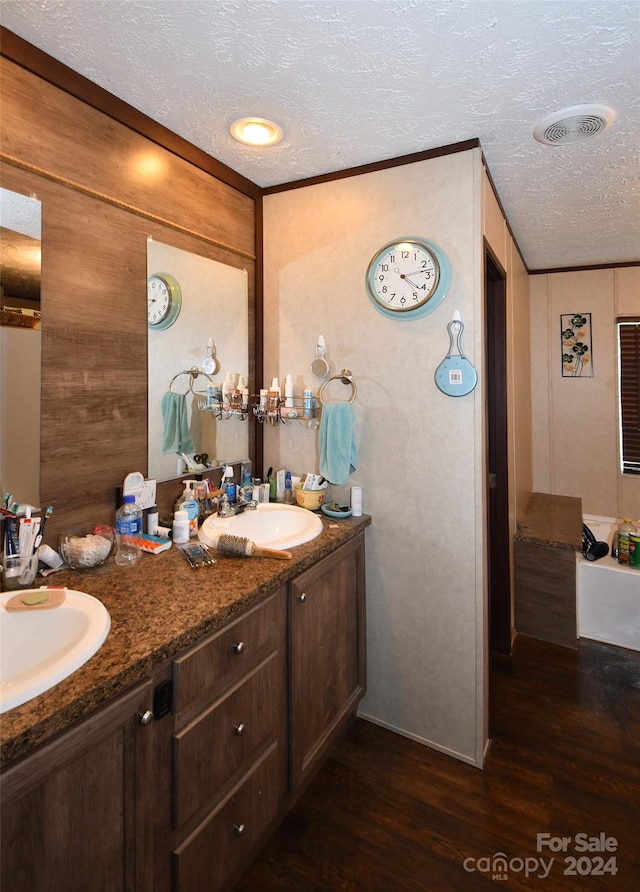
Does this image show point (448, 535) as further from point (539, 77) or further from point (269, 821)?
point (539, 77)

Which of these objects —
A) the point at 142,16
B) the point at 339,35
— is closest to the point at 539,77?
the point at 339,35

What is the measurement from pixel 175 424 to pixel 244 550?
0.64 meters

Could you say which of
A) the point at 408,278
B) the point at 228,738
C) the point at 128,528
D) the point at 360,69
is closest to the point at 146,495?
the point at 128,528

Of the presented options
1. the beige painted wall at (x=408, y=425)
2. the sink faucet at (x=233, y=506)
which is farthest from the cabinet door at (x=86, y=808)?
the beige painted wall at (x=408, y=425)

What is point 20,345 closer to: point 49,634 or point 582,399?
point 49,634

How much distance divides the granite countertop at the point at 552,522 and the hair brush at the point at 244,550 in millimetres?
1845

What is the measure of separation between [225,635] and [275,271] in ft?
5.49

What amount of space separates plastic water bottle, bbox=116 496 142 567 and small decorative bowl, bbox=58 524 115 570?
1.8 inches

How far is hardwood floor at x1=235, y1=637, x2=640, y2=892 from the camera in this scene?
144 centimetres

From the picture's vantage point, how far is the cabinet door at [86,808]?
0.79 m

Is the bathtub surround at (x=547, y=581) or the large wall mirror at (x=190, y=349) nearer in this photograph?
the large wall mirror at (x=190, y=349)

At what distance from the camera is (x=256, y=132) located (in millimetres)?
1781

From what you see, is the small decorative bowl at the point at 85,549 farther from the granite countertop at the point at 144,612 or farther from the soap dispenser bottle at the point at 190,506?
the soap dispenser bottle at the point at 190,506

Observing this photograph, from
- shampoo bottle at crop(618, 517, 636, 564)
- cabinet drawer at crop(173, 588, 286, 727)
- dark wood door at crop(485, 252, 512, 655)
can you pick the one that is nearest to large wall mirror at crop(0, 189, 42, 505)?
cabinet drawer at crop(173, 588, 286, 727)
